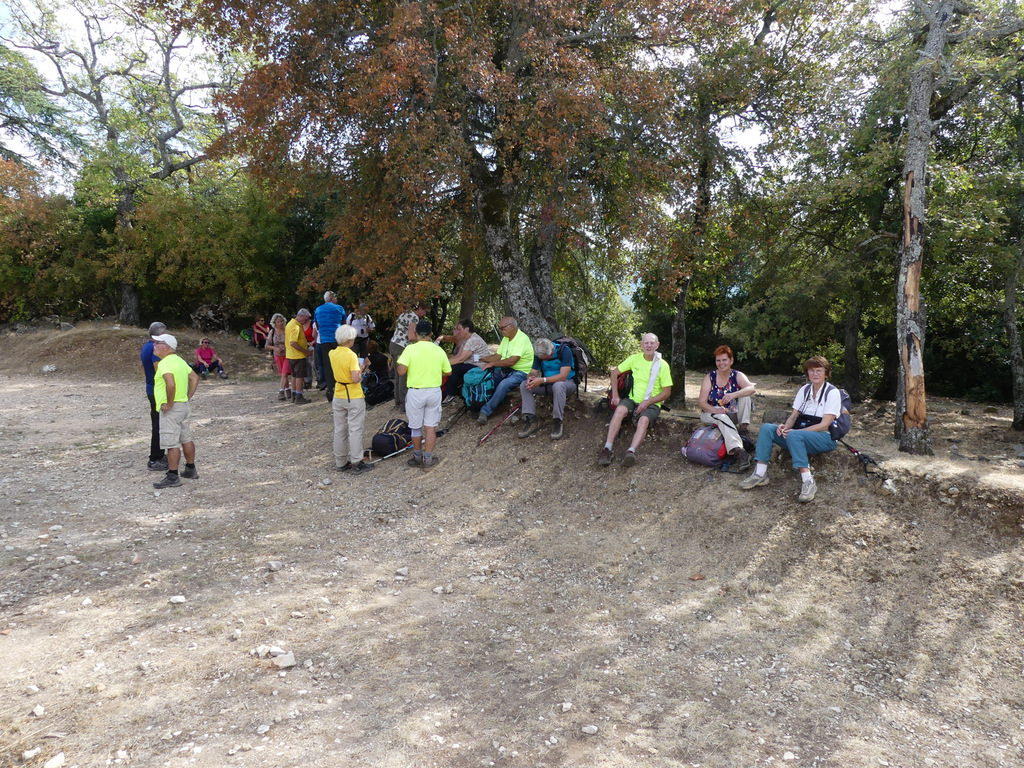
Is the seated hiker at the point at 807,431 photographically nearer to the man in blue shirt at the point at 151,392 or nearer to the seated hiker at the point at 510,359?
the seated hiker at the point at 510,359

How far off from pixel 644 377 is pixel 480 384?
2625mm

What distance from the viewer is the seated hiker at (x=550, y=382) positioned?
26.5 ft

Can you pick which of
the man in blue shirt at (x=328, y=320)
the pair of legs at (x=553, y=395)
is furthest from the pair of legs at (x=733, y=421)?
the man in blue shirt at (x=328, y=320)

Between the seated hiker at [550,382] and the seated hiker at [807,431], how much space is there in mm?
2537

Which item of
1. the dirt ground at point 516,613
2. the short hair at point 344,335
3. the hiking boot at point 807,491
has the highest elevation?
the short hair at point 344,335

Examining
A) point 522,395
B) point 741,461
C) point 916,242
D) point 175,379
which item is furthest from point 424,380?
point 916,242

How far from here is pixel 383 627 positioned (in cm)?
460

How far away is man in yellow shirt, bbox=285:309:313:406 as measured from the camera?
1205 cm

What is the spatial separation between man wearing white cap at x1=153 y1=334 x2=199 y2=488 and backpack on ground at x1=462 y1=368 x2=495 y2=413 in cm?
358

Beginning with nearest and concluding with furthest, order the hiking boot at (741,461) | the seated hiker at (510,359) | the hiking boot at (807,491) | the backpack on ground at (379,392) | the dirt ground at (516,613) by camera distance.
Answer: the dirt ground at (516,613)
the hiking boot at (807,491)
the hiking boot at (741,461)
the seated hiker at (510,359)
the backpack on ground at (379,392)

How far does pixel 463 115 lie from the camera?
973cm

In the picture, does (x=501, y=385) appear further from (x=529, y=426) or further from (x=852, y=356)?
(x=852, y=356)

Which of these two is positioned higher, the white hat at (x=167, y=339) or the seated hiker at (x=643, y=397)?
the white hat at (x=167, y=339)

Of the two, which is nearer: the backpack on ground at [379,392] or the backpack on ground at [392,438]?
the backpack on ground at [392,438]
